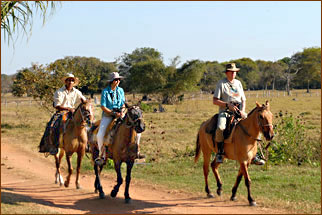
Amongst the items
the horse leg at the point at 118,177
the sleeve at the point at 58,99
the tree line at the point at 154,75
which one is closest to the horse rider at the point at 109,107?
the horse leg at the point at 118,177

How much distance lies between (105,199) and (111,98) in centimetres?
220

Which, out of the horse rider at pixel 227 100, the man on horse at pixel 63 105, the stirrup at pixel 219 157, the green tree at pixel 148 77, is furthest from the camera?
the green tree at pixel 148 77

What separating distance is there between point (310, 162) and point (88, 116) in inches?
276

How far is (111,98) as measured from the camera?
355 inches

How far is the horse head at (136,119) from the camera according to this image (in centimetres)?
808

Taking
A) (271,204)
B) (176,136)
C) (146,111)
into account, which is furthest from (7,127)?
(271,204)

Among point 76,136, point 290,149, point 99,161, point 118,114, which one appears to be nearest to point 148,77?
point 290,149

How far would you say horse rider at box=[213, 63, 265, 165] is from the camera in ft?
28.1

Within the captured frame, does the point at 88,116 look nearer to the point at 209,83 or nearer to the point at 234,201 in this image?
the point at 234,201

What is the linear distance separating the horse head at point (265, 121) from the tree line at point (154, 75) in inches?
544

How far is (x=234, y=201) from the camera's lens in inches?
Answer: 337

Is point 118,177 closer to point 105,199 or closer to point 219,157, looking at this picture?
point 105,199

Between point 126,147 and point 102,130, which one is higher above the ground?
point 102,130

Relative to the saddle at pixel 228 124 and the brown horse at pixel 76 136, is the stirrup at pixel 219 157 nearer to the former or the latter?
the saddle at pixel 228 124
